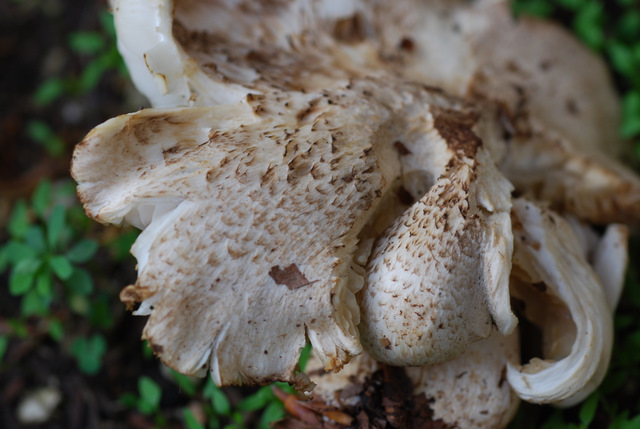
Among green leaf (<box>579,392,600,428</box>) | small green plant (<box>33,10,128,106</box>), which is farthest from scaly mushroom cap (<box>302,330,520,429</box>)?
small green plant (<box>33,10,128,106</box>)

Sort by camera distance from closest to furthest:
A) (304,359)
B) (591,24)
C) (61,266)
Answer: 1. (304,359)
2. (61,266)
3. (591,24)

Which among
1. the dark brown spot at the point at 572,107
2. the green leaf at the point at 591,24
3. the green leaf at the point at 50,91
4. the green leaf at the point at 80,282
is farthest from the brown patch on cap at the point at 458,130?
the green leaf at the point at 50,91

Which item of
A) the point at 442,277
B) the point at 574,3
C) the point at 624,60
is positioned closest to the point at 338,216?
the point at 442,277

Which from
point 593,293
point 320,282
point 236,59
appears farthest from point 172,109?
point 593,293

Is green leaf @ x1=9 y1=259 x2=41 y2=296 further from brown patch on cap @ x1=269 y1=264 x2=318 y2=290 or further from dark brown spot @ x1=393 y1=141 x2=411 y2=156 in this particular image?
dark brown spot @ x1=393 y1=141 x2=411 y2=156

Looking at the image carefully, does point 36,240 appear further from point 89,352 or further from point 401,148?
point 401,148

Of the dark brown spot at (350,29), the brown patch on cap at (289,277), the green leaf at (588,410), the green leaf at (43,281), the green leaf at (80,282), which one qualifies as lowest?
the green leaf at (588,410)

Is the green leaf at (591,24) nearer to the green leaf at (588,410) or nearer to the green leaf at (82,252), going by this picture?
the green leaf at (588,410)
